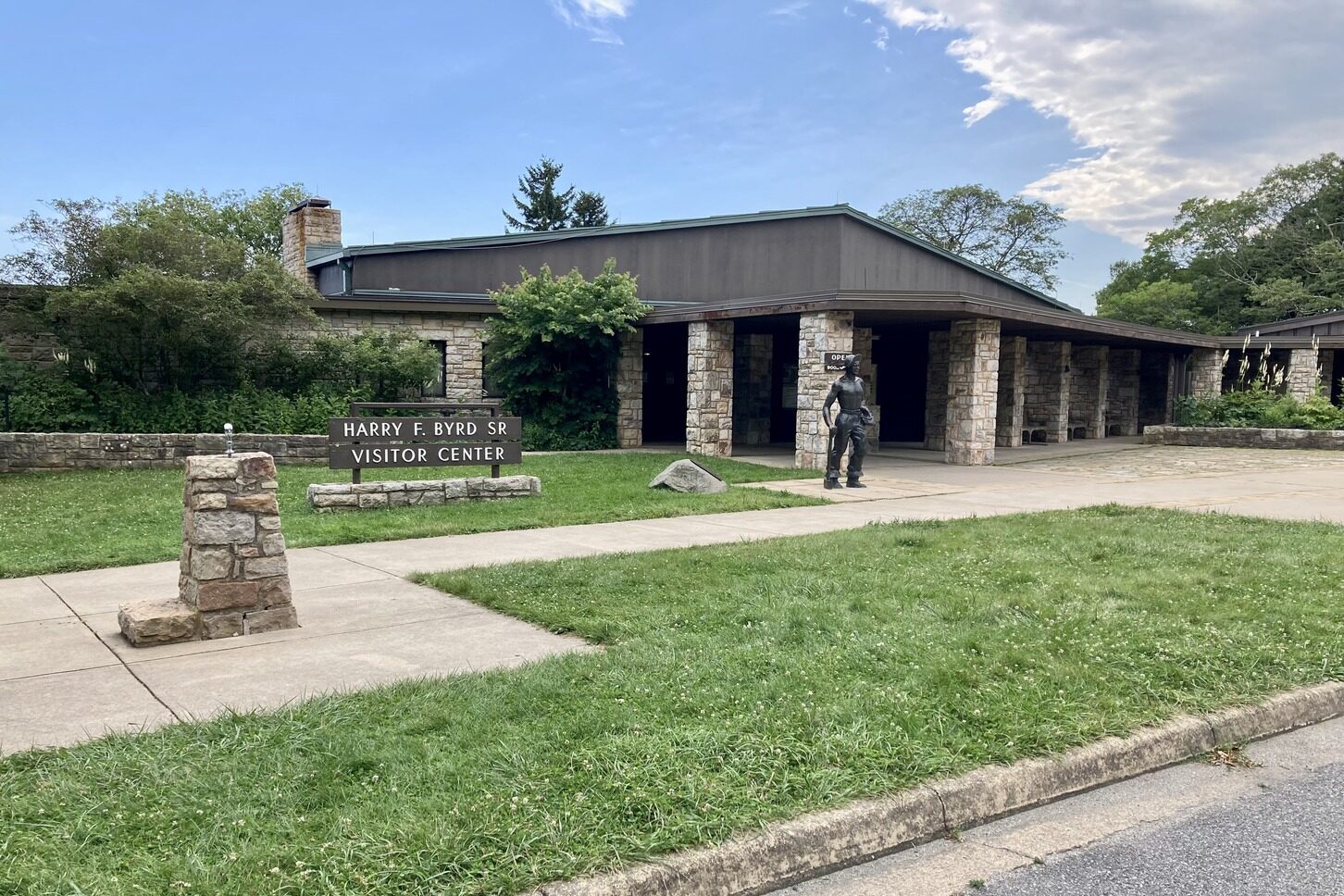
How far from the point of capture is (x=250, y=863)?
2807 mm

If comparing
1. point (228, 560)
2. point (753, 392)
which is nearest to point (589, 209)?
point (753, 392)

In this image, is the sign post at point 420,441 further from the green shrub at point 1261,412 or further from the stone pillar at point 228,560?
the green shrub at point 1261,412

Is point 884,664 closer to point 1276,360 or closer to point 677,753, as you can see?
point 677,753

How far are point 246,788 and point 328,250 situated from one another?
24352 mm

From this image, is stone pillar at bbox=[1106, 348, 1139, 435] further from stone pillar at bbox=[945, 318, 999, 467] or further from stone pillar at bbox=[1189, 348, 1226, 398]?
stone pillar at bbox=[945, 318, 999, 467]

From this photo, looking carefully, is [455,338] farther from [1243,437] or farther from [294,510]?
[1243,437]

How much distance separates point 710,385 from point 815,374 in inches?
113

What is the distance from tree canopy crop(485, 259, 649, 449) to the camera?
63.0 ft

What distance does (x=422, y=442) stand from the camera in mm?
12070

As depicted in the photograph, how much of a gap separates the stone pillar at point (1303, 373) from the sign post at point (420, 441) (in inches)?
907

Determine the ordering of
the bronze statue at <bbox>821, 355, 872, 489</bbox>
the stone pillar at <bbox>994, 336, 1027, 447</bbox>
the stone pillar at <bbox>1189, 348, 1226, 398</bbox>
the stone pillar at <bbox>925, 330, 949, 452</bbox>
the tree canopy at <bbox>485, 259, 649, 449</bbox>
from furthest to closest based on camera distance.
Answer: the stone pillar at <bbox>1189, 348, 1226, 398</bbox> < the stone pillar at <bbox>994, 336, 1027, 447</bbox> < the stone pillar at <bbox>925, 330, 949, 452</bbox> < the tree canopy at <bbox>485, 259, 649, 449</bbox> < the bronze statue at <bbox>821, 355, 872, 489</bbox>

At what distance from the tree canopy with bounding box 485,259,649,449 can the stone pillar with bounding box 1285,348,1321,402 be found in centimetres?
1870

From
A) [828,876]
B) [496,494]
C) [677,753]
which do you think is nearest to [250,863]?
[677,753]

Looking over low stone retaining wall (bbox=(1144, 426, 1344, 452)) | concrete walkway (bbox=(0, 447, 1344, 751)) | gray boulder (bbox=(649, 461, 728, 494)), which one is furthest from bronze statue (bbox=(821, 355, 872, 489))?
low stone retaining wall (bbox=(1144, 426, 1344, 452))
